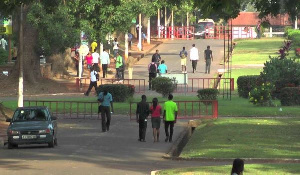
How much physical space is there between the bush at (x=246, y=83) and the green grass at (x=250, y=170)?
20.8m

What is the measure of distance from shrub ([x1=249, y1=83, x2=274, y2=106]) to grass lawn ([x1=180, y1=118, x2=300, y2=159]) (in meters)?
4.21

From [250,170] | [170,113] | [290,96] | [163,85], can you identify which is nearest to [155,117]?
[170,113]

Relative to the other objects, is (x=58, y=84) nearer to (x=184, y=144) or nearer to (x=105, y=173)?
(x=184, y=144)

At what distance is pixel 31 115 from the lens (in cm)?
2889

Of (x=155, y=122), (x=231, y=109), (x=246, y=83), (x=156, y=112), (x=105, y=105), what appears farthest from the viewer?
(x=246, y=83)

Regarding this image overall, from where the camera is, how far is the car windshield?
28781 mm

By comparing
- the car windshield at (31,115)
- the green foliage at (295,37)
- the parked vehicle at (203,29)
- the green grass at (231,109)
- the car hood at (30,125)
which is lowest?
the green grass at (231,109)

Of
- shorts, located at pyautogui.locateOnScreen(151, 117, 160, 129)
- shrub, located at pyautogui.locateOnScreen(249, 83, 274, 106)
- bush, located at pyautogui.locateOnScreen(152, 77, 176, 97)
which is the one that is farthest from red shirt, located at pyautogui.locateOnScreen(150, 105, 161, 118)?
bush, located at pyautogui.locateOnScreen(152, 77, 176, 97)

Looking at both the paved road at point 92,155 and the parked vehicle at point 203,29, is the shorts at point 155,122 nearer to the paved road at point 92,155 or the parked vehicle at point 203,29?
the paved road at point 92,155

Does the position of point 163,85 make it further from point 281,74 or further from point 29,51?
point 29,51

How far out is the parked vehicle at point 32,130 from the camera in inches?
1093

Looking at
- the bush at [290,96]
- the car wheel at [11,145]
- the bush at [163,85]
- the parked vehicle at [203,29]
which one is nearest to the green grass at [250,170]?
the car wheel at [11,145]

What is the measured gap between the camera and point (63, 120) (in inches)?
1465

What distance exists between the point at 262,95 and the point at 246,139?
36.6 feet
